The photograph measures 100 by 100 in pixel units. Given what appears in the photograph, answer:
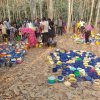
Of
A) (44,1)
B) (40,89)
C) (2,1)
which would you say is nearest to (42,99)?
(40,89)

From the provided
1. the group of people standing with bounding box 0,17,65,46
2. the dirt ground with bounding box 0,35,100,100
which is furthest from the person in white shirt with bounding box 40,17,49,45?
the dirt ground with bounding box 0,35,100,100

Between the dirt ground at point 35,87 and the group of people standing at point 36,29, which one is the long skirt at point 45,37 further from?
the dirt ground at point 35,87

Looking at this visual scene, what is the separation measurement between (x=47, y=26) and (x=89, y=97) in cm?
635

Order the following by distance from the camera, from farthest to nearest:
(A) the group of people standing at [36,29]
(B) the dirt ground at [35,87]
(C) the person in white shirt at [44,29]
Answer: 1. (A) the group of people standing at [36,29]
2. (C) the person in white shirt at [44,29]
3. (B) the dirt ground at [35,87]

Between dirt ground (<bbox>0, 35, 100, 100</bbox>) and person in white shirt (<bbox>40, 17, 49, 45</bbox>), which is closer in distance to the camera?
dirt ground (<bbox>0, 35, 100, 100</bbox>)

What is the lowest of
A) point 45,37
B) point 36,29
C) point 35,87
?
point 35,87

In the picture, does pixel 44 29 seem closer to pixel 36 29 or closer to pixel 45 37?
pixel 45 37

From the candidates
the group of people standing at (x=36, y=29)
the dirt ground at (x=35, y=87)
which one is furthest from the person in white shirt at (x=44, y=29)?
the dirt ground at (x=35, y=87)

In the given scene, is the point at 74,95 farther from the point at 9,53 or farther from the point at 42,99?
the point at 9,53

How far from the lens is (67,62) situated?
9.38 meters

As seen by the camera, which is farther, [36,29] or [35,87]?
[36,29]

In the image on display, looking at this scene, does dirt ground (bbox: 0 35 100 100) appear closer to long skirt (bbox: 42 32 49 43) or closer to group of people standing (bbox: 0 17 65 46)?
long skirt (bbox: 42 32 49 43)

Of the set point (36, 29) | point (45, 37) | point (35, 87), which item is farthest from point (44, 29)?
point (35, 87)

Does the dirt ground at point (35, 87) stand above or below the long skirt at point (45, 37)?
below
